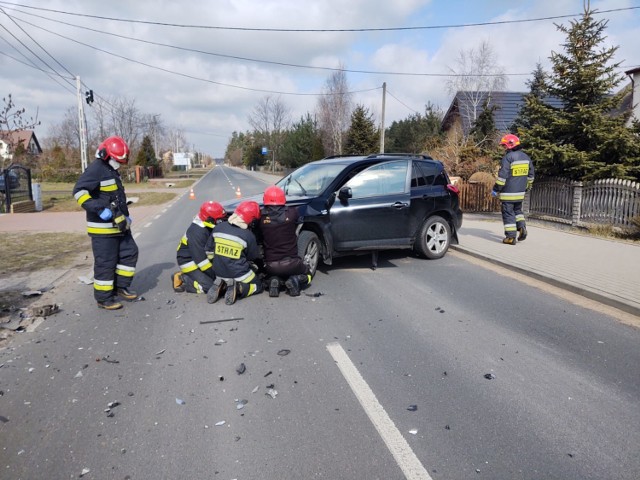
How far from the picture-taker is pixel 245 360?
13.8 feet

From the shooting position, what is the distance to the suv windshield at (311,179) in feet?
24.9

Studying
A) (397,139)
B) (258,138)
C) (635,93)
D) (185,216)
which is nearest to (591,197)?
(185,216)

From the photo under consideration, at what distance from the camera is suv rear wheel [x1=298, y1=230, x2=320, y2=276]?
6.83 m

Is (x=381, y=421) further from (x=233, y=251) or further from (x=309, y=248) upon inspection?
(x=309, y=248)

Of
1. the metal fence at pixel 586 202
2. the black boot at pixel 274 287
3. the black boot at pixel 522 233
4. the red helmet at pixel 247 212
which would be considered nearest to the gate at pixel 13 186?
the red helmet at pixel 247 212

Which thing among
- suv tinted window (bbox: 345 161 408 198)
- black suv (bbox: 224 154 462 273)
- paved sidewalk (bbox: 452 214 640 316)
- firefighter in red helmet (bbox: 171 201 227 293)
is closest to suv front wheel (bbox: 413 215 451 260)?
black suv (bbox: 224 154 462 273)

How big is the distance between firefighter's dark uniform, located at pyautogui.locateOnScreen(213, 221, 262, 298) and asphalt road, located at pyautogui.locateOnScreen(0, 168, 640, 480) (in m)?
0.32

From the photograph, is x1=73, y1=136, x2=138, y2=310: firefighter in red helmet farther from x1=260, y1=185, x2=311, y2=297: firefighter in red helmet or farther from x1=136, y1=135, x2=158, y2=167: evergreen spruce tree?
x1=136, y1=135, x2=158, y2=167: evergreen spruce tree

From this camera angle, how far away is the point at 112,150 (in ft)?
18.2

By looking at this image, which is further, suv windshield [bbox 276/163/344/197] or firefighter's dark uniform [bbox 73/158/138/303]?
suv windshield [bbox 276/163/344/197]

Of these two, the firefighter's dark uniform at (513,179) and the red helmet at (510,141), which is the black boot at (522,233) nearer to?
the firefighter's dark uniform at (513,179)

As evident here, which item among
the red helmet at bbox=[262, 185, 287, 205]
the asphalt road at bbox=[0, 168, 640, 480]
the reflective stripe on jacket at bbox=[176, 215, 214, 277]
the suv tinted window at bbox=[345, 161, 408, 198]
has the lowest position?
the asphalt road at bbox=[0, 168, 640, 480]

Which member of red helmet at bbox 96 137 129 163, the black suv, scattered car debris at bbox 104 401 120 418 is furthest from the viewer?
the black suv

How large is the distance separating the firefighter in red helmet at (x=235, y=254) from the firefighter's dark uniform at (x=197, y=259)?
29 cm
